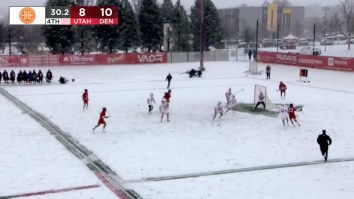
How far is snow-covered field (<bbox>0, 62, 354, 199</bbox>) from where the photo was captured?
1516 cm

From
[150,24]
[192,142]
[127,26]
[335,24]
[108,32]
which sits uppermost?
[335,24]

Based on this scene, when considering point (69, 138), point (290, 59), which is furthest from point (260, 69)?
point (69, 138)

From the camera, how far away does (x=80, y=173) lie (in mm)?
16359

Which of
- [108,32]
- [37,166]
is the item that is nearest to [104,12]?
[108,32]

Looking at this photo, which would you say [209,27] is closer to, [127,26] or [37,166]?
[127,26]

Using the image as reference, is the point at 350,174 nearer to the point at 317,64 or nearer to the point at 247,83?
the point at 247,83

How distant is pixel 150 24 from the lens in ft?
252

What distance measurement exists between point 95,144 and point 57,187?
6.00 m

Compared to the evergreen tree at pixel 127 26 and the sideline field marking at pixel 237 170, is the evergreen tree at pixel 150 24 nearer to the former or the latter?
the evergreen tree at pixel 127 26
